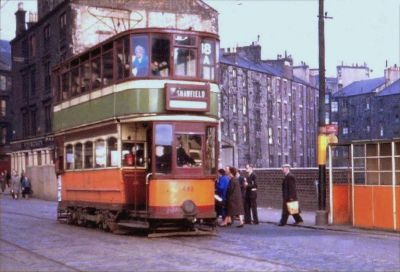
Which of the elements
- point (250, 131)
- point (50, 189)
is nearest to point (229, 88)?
point (250, 131)

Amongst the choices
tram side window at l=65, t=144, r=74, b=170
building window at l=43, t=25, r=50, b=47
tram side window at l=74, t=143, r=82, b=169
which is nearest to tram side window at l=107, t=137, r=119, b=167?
tram side window at l=74, t=143, r=82, b=169

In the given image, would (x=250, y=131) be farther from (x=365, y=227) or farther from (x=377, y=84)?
(x=365, y=227)

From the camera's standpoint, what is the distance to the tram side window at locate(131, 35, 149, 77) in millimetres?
17438

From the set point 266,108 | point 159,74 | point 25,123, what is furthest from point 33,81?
point 159,74

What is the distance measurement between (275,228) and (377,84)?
234ft

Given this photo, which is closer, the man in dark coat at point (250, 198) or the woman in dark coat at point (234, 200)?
the woman in dark coat at point (234, 200)

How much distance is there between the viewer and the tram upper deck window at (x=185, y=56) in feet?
57.7

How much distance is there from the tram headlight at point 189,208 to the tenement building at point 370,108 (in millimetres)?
67753

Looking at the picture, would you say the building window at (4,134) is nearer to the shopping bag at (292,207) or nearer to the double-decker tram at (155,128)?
the double-decker tram at (155,128)

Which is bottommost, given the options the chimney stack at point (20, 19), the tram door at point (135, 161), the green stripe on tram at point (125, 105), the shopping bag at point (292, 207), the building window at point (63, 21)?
the shopping bag at point (292, 207)

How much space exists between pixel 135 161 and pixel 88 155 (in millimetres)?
2762

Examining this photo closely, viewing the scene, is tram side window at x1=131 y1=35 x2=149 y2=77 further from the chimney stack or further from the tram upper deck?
the chimney stack

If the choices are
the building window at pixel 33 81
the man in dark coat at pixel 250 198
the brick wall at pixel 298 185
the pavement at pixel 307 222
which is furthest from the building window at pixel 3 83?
the man in dark coat at pixel 250 198

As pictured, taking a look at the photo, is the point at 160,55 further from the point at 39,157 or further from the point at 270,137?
the point at 270,137
